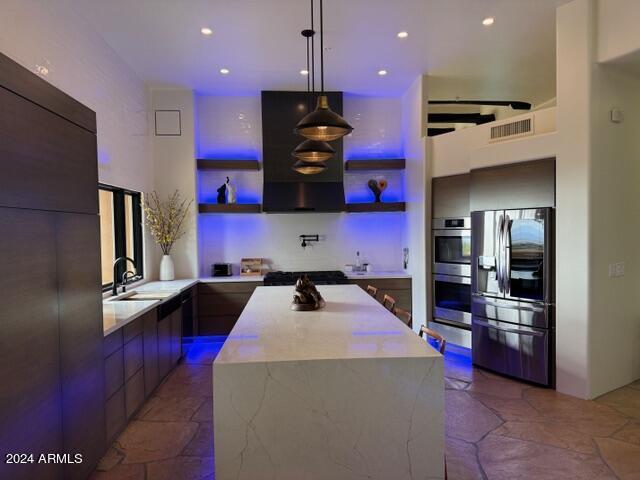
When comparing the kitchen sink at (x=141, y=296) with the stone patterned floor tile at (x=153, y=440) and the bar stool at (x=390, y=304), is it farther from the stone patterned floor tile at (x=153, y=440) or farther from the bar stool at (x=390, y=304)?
the bar stool at (x=390, y=304)

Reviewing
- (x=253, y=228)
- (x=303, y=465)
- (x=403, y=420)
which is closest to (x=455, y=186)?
(x=253, y=228)

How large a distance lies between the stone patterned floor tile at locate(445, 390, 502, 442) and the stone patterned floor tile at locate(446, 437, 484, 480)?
0.31 ft

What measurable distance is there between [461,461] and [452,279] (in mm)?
2493

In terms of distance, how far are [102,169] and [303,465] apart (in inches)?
131

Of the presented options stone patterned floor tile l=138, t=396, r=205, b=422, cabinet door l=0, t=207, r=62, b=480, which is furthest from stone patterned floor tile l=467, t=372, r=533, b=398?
cabinet door l=0, t=207, r=62, b=480

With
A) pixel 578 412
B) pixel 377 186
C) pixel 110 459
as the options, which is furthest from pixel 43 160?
pixel 377 186

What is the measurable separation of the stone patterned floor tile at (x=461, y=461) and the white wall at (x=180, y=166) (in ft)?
12.6

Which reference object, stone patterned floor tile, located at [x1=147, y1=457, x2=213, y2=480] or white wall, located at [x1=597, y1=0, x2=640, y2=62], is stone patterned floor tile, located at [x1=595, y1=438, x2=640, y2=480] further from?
white wall, located at [x1=597, y1=0, x2=640, y2=62]

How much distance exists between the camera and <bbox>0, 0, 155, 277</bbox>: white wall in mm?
2691

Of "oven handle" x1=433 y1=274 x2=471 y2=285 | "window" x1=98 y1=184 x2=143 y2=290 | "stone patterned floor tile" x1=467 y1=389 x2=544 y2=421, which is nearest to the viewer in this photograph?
"stone patterned floor tile" x1=467 y1=389 x2=544 y2=421

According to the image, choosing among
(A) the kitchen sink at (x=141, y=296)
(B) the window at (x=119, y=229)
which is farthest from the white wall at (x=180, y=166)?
(A) the kitchen sink at (x=141, y=296)

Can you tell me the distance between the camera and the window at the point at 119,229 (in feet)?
13.7

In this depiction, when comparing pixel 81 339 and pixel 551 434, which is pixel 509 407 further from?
pixel 81 339

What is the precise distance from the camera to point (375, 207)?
561cm
